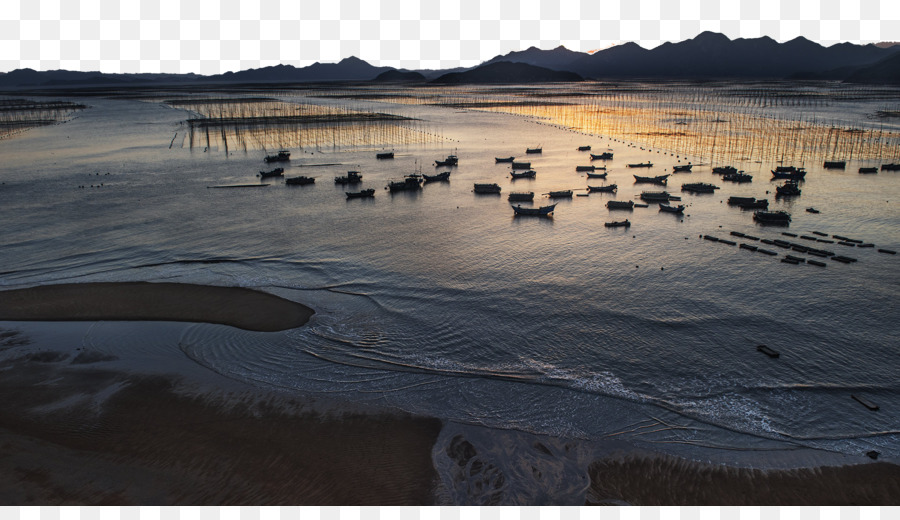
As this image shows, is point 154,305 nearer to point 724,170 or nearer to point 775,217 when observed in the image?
point 775,217

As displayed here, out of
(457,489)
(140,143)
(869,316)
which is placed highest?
(140,143)

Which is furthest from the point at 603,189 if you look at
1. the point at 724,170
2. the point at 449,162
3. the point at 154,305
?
the point at 154,305

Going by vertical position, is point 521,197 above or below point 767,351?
above

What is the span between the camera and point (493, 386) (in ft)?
63.5

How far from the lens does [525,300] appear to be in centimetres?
2584

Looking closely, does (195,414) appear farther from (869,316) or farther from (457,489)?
(869,316)

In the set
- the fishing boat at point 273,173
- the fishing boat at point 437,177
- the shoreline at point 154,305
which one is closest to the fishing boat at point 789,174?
the fishing boat at point 437,177

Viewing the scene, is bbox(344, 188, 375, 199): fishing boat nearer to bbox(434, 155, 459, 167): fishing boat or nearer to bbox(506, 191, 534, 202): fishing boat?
bbox(506, 191, 534, 202): fishing boat

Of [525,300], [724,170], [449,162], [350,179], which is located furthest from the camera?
[449,162]

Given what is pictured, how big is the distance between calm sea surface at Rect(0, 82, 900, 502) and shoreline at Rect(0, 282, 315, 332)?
2.78 feet

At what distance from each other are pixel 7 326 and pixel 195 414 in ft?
40.8

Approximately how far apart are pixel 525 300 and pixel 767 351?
10012 millimetres

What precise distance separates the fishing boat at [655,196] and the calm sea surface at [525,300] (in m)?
1.69

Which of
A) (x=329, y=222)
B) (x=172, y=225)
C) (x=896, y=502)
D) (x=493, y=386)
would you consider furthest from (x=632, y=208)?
(x=172, y=225)
